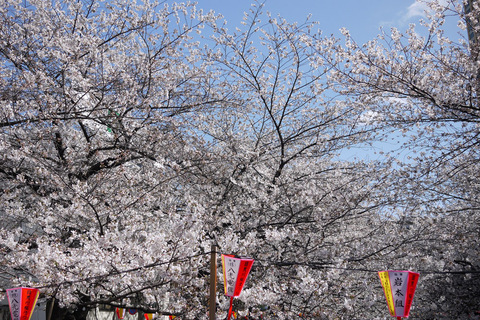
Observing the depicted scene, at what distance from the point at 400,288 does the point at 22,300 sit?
5254 mm

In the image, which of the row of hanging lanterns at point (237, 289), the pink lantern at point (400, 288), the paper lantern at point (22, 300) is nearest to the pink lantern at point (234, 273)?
the row of hanging lanterns at point (237, 289)

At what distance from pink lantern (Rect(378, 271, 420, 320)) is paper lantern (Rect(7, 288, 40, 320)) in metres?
4.84

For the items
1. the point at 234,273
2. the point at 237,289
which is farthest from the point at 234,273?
the point at 237,289

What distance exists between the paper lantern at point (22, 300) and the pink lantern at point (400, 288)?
4841 mm

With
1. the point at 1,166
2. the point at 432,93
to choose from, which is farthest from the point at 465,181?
the point at 1,166

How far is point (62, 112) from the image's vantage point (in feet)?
21.3

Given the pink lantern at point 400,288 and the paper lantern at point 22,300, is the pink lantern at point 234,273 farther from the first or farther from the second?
the paper lantern at point 22,300

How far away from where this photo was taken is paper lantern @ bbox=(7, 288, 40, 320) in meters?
5.23

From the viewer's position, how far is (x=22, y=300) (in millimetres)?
5250

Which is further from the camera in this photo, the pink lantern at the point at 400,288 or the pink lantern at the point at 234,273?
the pink lantern at the point at 400,288

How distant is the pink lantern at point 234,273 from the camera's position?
5297mm

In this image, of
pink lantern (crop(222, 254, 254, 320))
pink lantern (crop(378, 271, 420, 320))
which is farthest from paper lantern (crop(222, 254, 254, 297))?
pink lantern (crop(378, 271, 420, 320))

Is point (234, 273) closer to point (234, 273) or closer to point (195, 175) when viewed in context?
point (234, 273)

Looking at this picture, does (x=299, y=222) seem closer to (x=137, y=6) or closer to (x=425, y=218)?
(x=425, y=218)
